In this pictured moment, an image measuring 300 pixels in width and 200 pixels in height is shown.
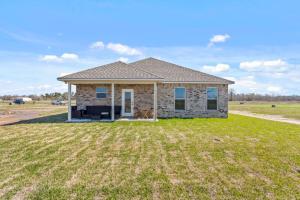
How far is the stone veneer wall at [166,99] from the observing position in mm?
17359

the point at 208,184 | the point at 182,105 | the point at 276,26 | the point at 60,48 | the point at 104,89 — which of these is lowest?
the point at 208,184

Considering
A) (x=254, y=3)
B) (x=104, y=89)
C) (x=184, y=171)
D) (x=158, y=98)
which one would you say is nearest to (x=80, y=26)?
(x=104, y=89)

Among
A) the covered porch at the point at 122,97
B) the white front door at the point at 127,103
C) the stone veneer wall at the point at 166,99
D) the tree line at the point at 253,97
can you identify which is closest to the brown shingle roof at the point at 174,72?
the stone veneer wall at the point at 166,99

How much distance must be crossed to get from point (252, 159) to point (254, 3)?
11.0 meters

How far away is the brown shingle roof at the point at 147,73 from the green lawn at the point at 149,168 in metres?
6.70

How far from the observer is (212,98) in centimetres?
1791

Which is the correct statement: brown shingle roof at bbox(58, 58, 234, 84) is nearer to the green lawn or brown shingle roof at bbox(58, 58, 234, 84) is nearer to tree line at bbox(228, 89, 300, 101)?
the green lawn

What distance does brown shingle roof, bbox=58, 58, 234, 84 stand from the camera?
49.1 ft

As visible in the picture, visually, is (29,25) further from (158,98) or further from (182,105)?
(182,105)

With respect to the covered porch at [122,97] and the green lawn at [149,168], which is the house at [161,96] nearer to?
the covered porch at [122,97]

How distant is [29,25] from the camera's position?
1739cm

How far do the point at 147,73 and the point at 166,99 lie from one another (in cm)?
295

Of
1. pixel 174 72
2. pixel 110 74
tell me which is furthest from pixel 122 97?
pixel 174 72

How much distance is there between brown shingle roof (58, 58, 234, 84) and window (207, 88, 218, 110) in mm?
751
